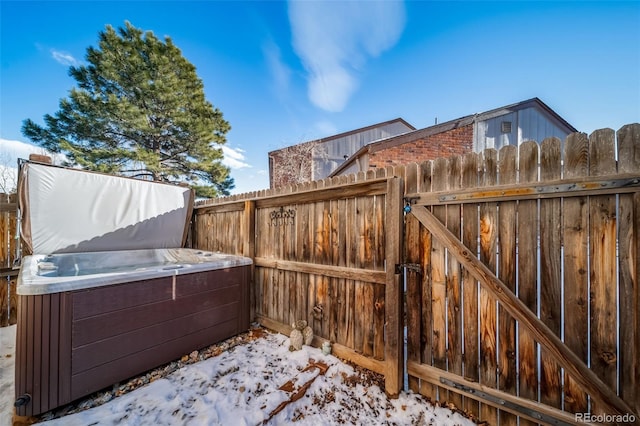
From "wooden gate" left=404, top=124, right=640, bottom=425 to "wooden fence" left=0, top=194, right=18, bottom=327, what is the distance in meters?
5.32

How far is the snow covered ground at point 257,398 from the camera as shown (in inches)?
64.9

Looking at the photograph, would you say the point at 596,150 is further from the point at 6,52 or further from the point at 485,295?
the point at 6,52

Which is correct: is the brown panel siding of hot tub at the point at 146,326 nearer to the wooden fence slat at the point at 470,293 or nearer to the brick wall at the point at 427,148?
the wooden fence slat at the point at 470,293

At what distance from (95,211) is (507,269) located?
509cm

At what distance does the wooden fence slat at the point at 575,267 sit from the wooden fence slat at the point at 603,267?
0.03 m

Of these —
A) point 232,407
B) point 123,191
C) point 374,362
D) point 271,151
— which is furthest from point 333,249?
point 271,151

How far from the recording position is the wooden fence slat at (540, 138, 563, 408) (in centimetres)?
141

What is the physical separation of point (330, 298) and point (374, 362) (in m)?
0.70

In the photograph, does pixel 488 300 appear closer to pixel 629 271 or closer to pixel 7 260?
pixel 629 271

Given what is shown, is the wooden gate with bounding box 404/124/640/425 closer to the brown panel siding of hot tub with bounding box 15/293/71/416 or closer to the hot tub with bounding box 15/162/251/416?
the hot tub with bounding box 15/162/251/416

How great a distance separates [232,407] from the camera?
175 centimetres

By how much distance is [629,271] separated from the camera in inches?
49.1

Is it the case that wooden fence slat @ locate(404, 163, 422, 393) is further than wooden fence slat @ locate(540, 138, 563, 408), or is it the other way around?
wooden fence slat @ locate(404, 163, 422, 393)

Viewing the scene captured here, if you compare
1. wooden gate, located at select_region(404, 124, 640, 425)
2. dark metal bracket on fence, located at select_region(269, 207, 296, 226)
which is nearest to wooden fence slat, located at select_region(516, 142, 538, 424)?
wooden gate, located at select_region(404, 124, 640, 425)
